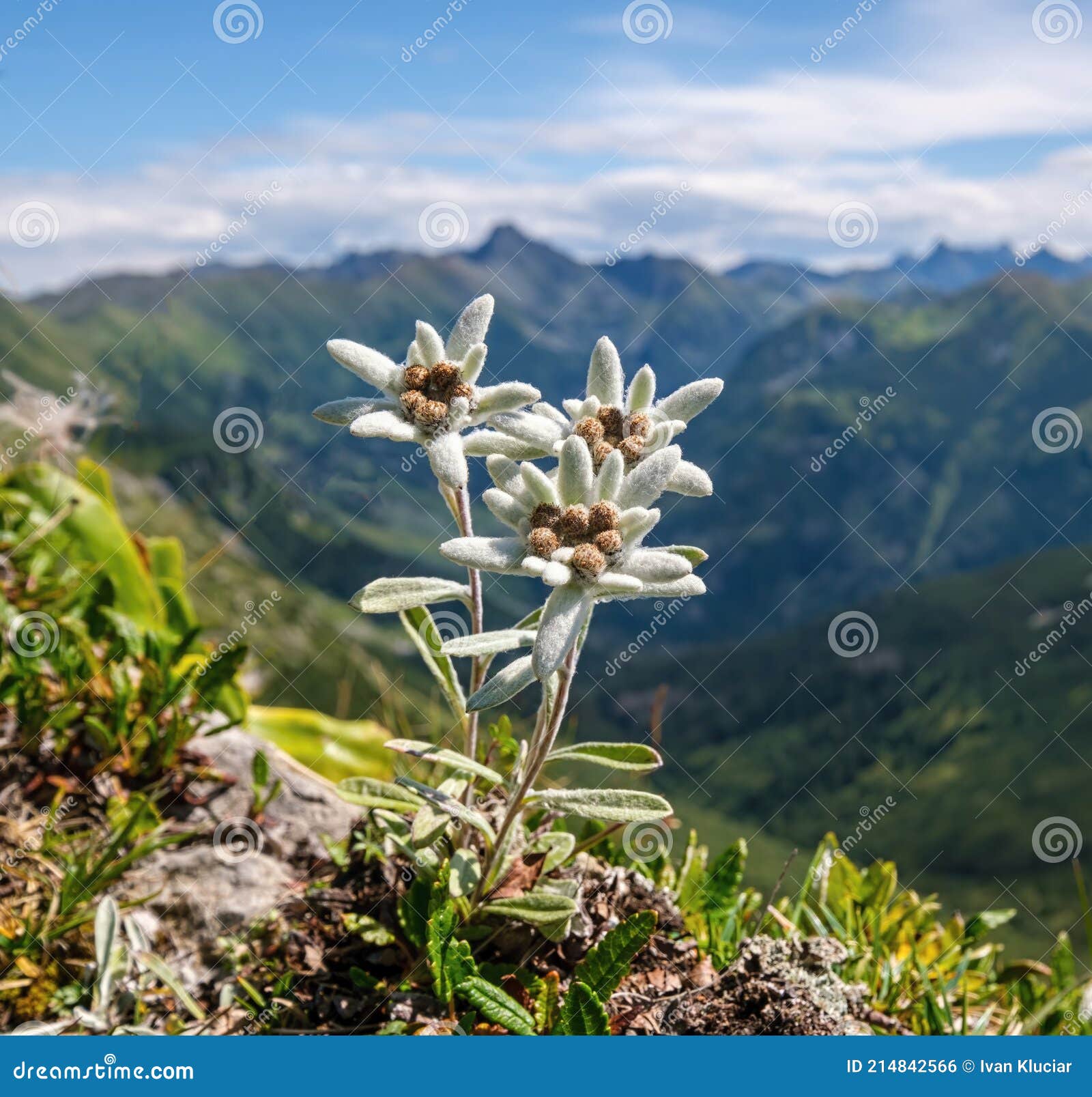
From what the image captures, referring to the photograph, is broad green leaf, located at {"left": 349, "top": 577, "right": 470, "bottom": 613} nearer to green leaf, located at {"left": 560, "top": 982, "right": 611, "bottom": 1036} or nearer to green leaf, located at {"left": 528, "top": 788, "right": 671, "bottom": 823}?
green leaf, located at {"left": 528, "top": 788, "right": 671, "bottom": 823}

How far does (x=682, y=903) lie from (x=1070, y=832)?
3912 mm

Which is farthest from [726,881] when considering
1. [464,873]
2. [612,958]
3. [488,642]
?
[488,642]

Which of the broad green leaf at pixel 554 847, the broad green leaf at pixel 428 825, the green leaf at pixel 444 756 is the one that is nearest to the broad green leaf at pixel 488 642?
the green leaf at pixel 444 756

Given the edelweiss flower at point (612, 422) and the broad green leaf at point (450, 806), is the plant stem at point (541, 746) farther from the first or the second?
the edelweiss flower at point (612, 422)

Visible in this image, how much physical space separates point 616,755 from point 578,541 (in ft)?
4.12

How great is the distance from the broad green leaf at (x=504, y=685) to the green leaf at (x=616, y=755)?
0.61 meters

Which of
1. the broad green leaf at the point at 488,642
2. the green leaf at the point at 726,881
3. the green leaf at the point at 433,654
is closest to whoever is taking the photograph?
the broad green leaf at the point at 488,642

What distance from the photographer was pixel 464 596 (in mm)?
3912

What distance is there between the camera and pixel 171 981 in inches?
185

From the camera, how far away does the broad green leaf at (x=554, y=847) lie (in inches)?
172

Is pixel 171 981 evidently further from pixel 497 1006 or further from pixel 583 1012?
pixel 583 1012

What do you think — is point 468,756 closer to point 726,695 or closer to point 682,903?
point 682,903

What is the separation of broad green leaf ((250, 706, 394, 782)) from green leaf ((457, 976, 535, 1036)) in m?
3.12

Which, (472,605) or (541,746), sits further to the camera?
(472,605)
